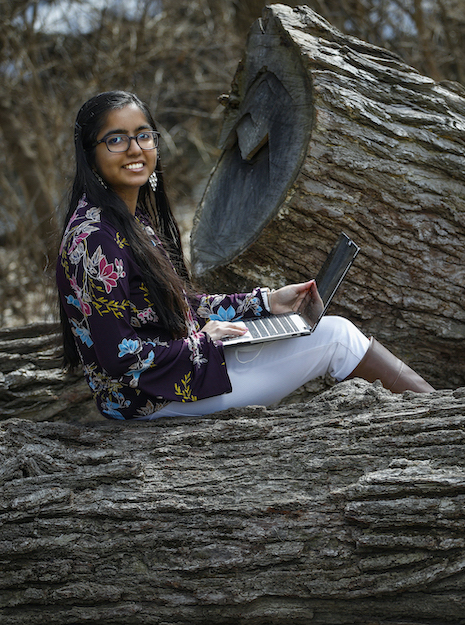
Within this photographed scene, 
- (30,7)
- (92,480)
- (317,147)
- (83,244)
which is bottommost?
(92,480)

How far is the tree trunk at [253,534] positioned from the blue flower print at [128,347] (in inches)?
13.4

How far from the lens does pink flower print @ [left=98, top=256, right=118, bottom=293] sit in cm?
190

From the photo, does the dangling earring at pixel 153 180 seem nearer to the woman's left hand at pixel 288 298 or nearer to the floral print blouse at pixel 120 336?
the floral print blouse at pixel 120 336

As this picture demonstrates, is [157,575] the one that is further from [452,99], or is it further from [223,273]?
[452,99]

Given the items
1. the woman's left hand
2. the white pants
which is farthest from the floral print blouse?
the woman's left hand

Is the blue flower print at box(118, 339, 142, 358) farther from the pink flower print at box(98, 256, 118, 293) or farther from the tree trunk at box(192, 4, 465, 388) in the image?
the tree trunk at box(192, 4, 465, 388)

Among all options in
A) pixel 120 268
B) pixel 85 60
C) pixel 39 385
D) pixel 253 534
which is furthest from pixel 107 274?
pixel 85 60

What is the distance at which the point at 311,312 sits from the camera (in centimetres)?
227

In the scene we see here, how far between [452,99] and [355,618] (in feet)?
7.00

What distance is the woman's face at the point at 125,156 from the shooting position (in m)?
2.08

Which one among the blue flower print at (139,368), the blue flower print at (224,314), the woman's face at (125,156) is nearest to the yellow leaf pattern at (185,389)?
the blue flower print at (139,368)

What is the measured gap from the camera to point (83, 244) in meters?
1.94

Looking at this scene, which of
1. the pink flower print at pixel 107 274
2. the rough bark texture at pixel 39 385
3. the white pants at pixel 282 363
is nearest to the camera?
the pink flower print at pixel 107 274

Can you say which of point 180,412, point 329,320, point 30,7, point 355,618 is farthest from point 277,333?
point 30,7
